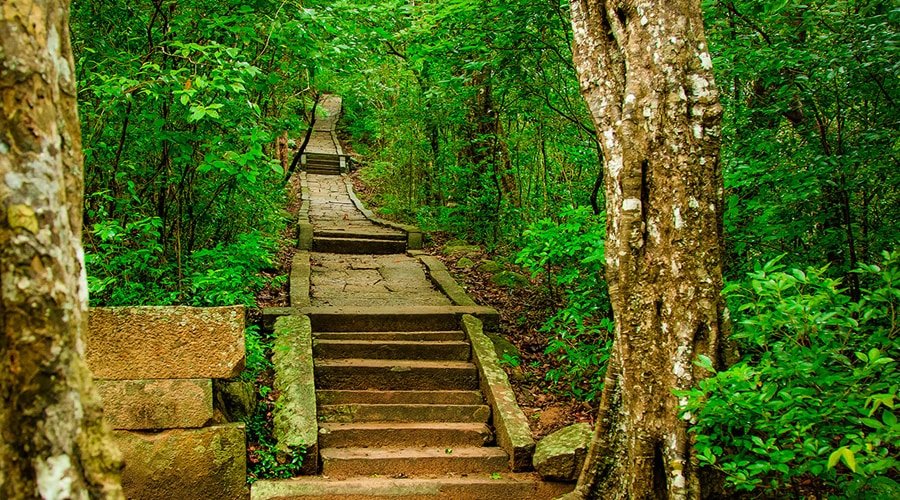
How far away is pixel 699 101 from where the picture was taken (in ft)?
11.7

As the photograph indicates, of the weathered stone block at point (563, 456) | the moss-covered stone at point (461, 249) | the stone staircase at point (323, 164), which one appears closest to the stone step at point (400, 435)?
the weathered stone block at point (563, 456)

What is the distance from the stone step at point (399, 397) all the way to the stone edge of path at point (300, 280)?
160cm

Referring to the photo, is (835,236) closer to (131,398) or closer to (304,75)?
(131,398)

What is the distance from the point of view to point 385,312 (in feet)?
23.6

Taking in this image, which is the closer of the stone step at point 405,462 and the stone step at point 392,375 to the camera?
the stone step at point 405,462

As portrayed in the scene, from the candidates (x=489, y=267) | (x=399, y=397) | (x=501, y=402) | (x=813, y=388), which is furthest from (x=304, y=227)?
(x=813, y=388)

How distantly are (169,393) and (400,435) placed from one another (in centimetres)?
203

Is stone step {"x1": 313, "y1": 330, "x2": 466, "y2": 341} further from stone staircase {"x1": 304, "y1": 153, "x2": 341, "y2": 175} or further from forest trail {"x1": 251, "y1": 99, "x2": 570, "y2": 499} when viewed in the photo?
stone staircase {"x1": 304, "y1": 153, "x2": 341, "y2": 175}

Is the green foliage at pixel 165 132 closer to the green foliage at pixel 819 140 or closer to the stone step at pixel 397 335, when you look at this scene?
the stone step at pixel 397 335

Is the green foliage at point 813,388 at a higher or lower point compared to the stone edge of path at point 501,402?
higher

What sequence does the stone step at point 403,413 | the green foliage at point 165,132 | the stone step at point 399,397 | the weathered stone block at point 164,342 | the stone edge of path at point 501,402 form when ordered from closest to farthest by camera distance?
1. the weathered stone block at point 164,342
2. the stone edge of path at point 501,402
3. the green foliage at point 165,132
4. the stone step at point 403,413
5. the stone step at point 399,397

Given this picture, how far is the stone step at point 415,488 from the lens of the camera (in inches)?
186

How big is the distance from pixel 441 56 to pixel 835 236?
17.7 ft

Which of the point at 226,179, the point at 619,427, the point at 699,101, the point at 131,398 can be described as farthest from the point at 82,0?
the point at 619,427
